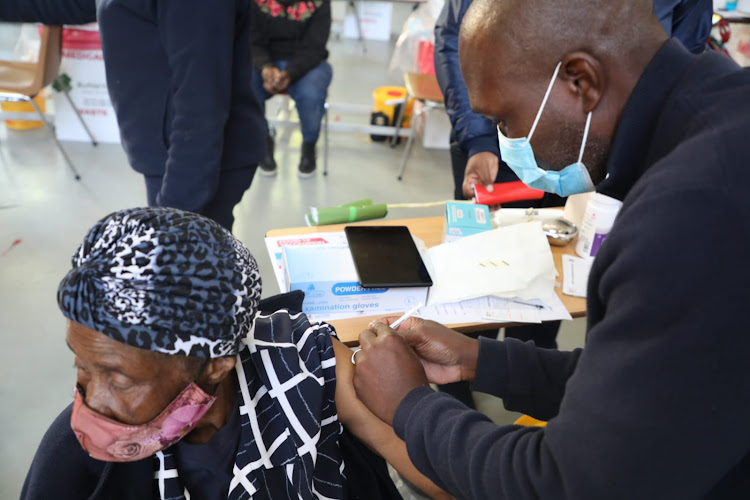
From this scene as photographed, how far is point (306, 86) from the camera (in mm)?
4066

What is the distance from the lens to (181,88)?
1.67 metres

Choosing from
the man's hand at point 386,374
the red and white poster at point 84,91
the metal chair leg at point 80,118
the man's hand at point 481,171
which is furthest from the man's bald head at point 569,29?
the metal chair leg at point 80,118

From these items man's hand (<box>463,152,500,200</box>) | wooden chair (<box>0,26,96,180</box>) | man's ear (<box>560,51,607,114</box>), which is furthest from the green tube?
wooden chair (<box>0,26,96,180</box>)

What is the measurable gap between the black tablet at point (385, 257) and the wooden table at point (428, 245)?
0.10 m

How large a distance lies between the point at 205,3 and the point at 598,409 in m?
1.39

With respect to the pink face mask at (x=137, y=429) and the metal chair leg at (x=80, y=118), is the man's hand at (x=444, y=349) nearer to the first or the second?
the pink face mask at (x=137, y=429)

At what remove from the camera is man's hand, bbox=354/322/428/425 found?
1053 mm

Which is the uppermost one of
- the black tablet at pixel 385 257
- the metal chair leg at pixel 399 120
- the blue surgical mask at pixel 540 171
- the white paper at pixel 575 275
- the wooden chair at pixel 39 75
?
the blue surgical mask at pixel 540 171

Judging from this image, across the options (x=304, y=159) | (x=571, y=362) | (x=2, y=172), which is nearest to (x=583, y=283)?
(x=571, y=362)

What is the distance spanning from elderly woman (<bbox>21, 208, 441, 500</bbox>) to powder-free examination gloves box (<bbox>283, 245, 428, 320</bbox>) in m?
0.23

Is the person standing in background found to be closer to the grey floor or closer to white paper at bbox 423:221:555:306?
white paper at bbox 423:221:555:306

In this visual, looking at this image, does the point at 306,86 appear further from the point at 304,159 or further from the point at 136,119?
the point at 136,119

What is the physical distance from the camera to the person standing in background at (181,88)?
1.62 m

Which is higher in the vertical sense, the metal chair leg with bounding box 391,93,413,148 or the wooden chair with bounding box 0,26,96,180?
the wooden chair with bounding box 0,26,96,180
